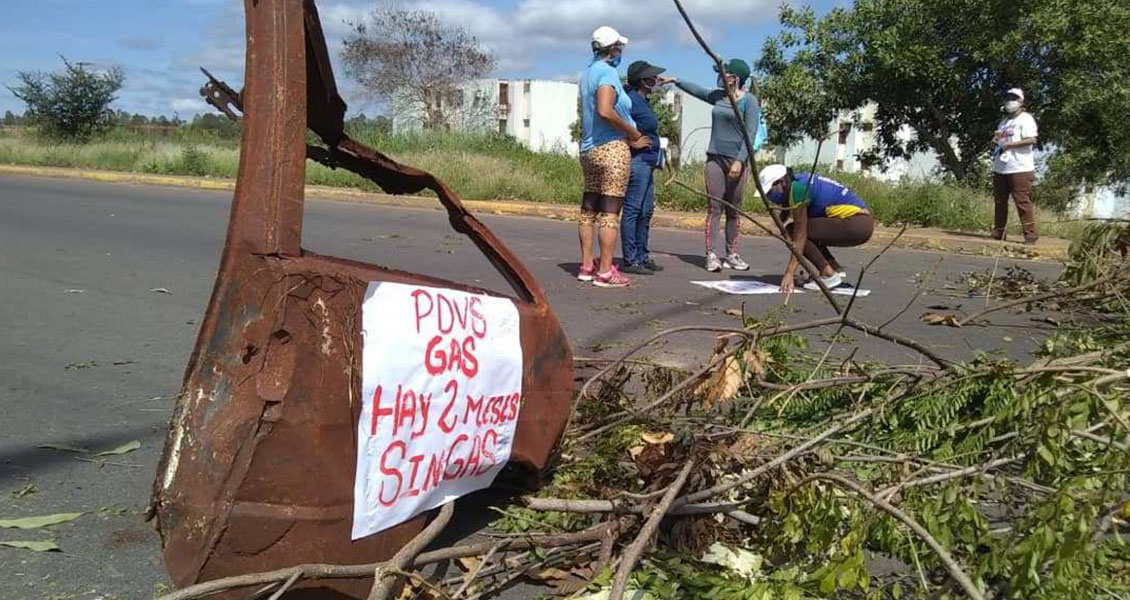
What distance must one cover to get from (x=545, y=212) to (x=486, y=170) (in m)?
3.31

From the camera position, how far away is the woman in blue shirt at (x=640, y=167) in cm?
785

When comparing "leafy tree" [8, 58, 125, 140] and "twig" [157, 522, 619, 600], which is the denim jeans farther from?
"leafy tree" [8, 58, 125, 140]

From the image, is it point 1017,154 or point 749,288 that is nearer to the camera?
point 749,288

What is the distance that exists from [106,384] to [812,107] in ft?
51.3

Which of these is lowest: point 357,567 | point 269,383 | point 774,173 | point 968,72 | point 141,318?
point 141,318

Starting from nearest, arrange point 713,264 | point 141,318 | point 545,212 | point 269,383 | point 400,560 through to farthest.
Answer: point 269,383
point 400,560
point 141,318
point 713,264
point 545,212

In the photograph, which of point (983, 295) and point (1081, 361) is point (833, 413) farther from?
point (983, 295)

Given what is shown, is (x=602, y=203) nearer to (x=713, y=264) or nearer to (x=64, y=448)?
(x=713, y=264)

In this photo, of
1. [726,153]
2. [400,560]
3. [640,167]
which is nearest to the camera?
[400,560]

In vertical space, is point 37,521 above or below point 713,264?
below

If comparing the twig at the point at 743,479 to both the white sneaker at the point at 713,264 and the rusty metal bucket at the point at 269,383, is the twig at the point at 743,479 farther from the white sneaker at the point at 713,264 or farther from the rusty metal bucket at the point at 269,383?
the white sneaker at the point at 713,264

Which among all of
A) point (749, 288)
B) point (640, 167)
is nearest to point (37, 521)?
point (749, 288)

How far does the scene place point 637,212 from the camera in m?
8.02

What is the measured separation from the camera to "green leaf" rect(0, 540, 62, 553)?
262 centimetres
